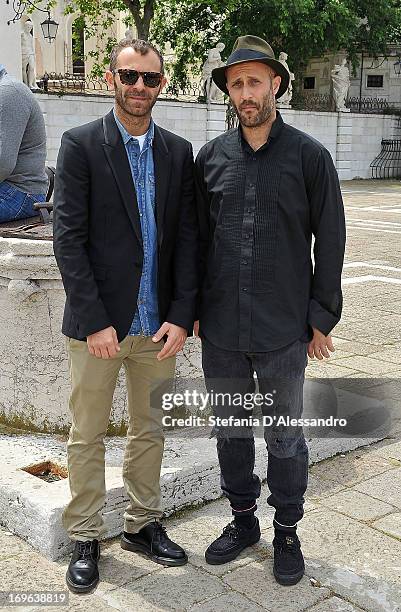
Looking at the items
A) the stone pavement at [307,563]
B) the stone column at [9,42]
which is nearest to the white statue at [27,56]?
the stone column at [9,42]

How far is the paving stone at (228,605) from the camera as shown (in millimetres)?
2949

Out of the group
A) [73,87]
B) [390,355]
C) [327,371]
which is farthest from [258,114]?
[73,87]

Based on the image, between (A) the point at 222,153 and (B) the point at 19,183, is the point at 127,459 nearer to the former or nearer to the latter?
(A) the point at 222,153

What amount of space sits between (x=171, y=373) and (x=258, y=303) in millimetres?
521

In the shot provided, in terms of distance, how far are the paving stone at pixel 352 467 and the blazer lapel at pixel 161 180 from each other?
1.77m

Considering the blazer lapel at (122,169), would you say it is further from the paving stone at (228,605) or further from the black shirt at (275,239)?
the paving stone at (228,605)

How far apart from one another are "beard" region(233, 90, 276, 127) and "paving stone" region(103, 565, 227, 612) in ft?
5.96

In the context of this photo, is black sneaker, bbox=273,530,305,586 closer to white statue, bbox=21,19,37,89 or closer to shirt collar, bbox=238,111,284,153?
shirt collar, bbox=238,111,284,153

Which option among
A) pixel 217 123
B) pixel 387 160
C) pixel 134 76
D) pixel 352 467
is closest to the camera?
pixel 134 76

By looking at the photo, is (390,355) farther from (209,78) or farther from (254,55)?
(209,78)

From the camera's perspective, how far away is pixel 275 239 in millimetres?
3027

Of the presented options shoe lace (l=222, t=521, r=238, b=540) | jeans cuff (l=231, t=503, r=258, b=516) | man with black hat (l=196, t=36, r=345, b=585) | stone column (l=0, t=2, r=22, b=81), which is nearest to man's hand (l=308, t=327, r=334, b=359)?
man with black hat (l=196, t=36, r=345, b=585)

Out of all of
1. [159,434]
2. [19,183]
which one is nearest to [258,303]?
[159,434]

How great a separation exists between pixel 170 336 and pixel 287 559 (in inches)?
40.3
